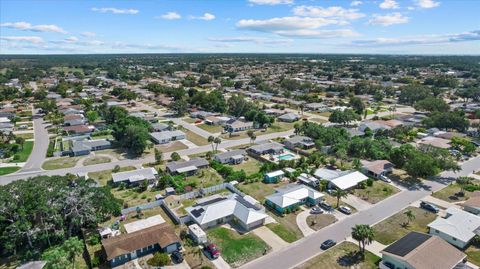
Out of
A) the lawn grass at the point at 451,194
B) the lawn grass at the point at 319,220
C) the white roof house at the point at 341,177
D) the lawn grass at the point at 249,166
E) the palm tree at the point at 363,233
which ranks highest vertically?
the palm tree at the point at 363,233

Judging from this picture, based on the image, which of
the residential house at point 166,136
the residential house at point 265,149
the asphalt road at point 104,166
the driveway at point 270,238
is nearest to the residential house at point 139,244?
the driveway at point 270,238

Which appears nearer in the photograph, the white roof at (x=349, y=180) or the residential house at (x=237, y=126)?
the white roof at (x=349, y=180)

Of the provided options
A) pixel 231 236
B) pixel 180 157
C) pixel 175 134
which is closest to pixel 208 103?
pixel 175 134

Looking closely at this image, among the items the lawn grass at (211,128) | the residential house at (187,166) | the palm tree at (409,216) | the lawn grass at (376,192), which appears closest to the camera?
the palm tree at (409,216)

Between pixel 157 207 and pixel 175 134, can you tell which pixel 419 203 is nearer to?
pixel 157 207

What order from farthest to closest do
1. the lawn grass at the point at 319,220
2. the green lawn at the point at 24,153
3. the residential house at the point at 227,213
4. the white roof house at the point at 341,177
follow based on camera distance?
the green lawn at the point at 24,153 → the white roof house at the point at 341,177 → the lawn grass at the point at 319,220 → the residential house at the point at 227,213

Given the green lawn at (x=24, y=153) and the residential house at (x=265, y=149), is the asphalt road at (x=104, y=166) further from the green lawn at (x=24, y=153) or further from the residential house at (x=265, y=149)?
the residential house at (x=265, y=149)

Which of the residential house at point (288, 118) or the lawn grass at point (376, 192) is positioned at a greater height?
the residential house at point (288, 118)

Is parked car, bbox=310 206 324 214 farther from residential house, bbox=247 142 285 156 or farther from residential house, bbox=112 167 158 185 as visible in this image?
residential house, bbox=112 167 158 185
